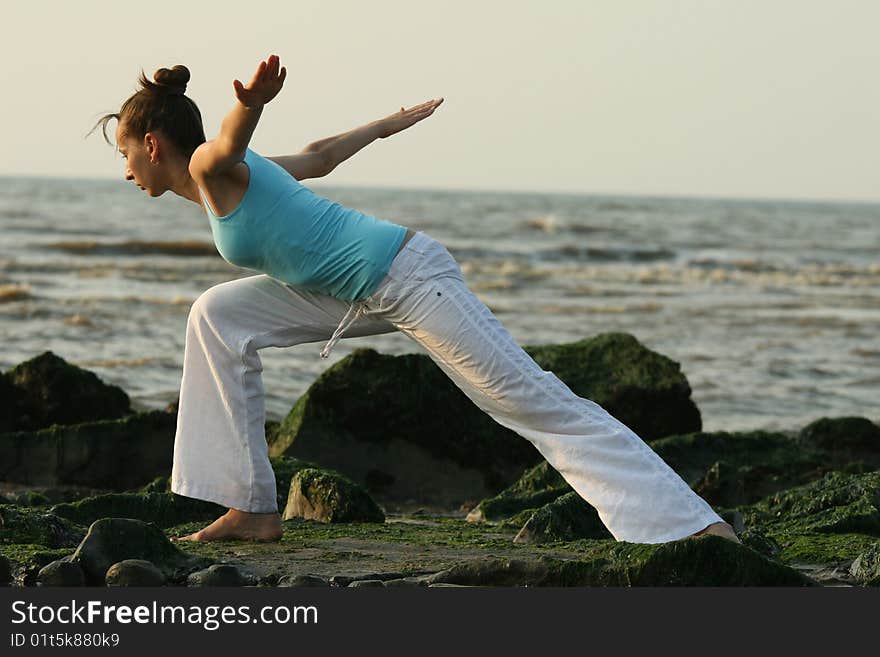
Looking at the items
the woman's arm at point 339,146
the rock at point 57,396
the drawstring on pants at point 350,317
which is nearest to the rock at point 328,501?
the drawstring on pants at point 350,317

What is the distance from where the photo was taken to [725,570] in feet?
13.1

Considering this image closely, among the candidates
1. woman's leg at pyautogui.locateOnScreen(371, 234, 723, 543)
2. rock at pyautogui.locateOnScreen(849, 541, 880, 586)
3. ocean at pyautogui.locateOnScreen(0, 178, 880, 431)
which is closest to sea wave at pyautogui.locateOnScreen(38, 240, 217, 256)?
ocean at pyautogui.locateOnScreen(0, 178, 880, 431)

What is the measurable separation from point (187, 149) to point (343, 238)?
2.01 feet

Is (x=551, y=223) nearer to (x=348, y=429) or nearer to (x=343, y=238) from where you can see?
(x=348, y=429)

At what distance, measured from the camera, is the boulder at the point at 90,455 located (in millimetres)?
7449

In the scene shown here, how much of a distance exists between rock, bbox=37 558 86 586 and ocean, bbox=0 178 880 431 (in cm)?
556

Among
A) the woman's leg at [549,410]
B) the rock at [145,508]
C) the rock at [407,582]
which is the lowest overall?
the rock at [145,508]

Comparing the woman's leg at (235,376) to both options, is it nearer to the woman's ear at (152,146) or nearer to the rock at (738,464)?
the woman's ear at (152,146)

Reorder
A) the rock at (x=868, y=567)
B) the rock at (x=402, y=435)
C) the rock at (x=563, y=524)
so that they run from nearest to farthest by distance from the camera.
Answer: the rock at (x=868, y=567), the rock at (x=563, y=524), the rock at (x=402, y=435)

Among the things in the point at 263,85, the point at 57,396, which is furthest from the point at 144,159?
the point at 57,396

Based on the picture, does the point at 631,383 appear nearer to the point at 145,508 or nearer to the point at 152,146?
the point at 145,508

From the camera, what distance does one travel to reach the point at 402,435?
303 inches

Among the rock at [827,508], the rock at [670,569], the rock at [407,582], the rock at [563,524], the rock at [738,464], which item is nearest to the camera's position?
the rock at [670,569]

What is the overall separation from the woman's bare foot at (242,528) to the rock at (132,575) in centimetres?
82
